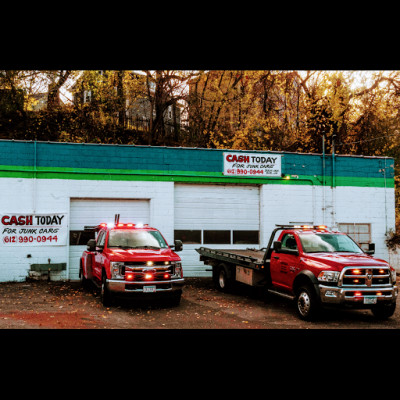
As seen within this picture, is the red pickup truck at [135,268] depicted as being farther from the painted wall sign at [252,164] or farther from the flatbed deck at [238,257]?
the painted wall sign at [252,164]

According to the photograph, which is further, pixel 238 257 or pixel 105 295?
pixel 238 257

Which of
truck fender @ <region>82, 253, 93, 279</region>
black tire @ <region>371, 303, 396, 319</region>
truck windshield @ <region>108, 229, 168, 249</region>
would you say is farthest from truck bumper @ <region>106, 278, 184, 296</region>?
black tire @ <region>371, 303, 396, 319</region>

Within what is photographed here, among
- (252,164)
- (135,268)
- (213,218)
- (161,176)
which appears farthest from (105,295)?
(252,164)

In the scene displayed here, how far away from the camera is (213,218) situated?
58.3ft

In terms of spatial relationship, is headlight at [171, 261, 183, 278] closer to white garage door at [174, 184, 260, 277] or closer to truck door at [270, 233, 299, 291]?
truck door at [270, 233, 299, 291]

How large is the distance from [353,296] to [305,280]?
111cm

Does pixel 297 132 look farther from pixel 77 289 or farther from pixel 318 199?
pixel 77 289

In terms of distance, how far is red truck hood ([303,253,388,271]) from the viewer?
9562 millimetres

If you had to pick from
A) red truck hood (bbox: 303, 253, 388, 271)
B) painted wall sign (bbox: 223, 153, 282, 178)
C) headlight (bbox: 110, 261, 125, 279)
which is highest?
painted wall sign (bbox: 223, 153, 282, 178)

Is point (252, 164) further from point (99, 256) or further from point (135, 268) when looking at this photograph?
point (135, 268)

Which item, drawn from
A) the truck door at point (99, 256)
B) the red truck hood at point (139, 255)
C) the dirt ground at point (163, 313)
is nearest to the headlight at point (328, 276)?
the dirt ground at point (163, 313)

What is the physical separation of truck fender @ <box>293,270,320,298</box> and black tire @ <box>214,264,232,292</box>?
11.5ft

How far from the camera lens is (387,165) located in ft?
63.8

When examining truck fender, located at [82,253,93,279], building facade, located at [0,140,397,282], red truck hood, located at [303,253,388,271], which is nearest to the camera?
red truck hood, located at [303,253,388,271]
